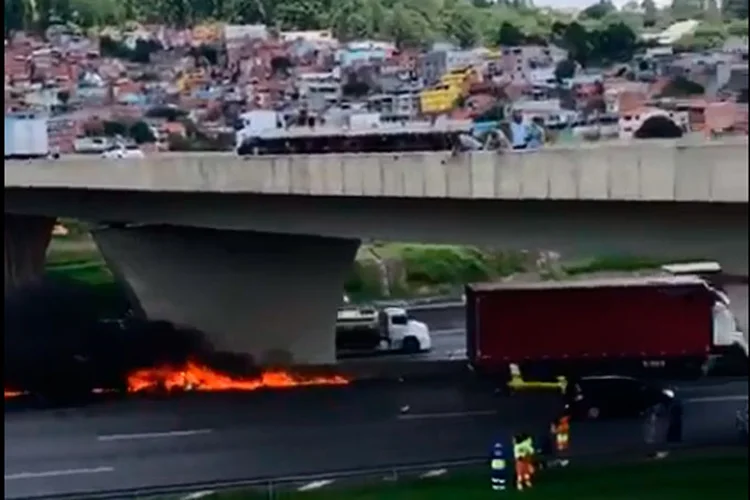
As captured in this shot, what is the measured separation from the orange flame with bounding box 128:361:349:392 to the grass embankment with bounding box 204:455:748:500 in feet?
17.9

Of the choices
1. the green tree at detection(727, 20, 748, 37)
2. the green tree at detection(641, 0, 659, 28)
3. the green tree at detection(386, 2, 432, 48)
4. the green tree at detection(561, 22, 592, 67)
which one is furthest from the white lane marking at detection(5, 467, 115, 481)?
the green tree at detection(386, 2, 432, 48)

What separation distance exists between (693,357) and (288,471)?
22.1ft

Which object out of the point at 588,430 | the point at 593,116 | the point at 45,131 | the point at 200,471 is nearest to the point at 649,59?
the point at 593,116

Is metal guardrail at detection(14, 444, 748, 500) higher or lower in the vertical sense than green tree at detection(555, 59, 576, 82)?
lower

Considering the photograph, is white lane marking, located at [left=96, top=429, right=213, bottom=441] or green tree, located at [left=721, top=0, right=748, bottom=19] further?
green tree, located at [left=721, top=0, right=748, bottom=19]

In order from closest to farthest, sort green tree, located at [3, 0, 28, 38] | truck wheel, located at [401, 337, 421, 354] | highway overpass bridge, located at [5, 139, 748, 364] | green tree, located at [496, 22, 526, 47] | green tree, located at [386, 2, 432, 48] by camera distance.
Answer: highway overpass bridge, located at [5, 139, 748, 364], truck wheel, located at [401, 337, 421, 354], green tree, located at [496, 22, 526, 47], green tree, located at [386, 2, 432, 48], green tree, located at [3, 0, 28, 38]

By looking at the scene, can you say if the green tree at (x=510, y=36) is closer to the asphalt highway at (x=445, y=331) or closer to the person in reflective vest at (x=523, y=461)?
the asphalt highway at (x=445, y=331)

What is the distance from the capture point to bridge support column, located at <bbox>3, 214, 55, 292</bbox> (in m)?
24.2

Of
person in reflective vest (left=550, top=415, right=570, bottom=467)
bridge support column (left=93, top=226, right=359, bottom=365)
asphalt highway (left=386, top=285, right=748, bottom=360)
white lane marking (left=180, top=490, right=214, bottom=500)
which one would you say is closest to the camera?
white lane marking (left=180, top=490, right=214, bottom=500)

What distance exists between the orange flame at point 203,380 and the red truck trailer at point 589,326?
2199 millimetres

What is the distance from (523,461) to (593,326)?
481 centimetres

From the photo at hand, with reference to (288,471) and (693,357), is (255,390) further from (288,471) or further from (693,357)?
(693,357)

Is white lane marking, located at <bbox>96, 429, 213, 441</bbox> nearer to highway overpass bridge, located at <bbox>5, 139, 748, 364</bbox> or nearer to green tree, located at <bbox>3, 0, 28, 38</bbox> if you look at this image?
highway overpass bridge, located at <bbox>5, 139, 748, 364</bbox>

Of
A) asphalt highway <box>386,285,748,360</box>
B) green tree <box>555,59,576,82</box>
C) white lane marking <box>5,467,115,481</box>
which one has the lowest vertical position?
asphalt highway <box>386,285,748,360</box>
